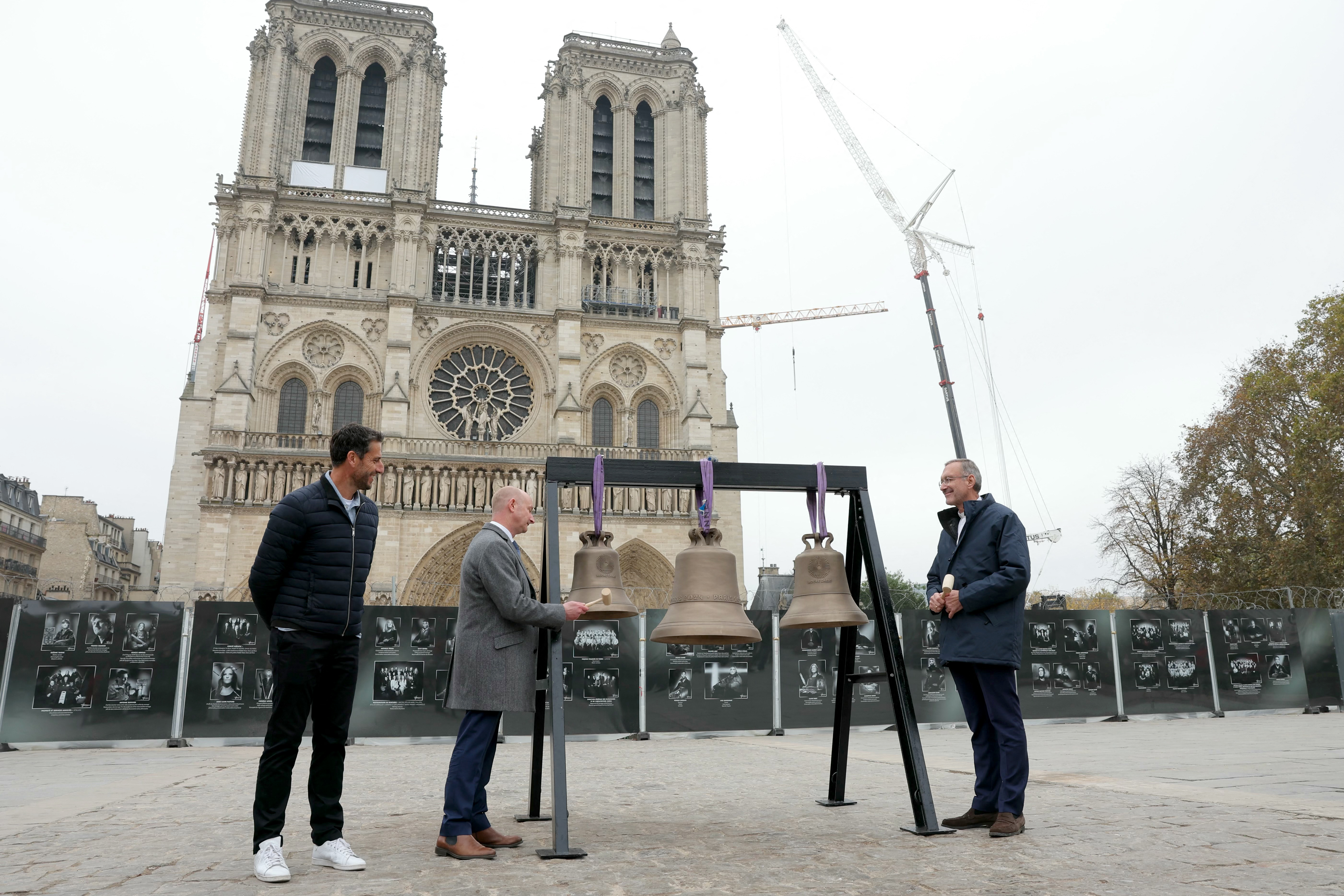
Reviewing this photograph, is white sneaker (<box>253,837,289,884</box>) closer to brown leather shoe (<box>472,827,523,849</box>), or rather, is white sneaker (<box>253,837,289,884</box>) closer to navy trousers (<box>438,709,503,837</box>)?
navy trousers (<box>438,709,503,837</box>)

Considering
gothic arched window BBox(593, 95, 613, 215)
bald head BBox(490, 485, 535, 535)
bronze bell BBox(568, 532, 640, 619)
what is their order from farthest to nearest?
1. gothic arched window BBox(593, 95, 613, 215)
2. bronze bell BBox(568, 532, 640, 619)
3. bald head BBox(490, 485, 535, 535)

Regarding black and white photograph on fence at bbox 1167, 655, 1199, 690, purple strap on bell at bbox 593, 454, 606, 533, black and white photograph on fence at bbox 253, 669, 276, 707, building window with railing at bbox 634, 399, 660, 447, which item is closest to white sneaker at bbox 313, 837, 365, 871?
purple strap on bell at bbox 593, 454, 606, 533

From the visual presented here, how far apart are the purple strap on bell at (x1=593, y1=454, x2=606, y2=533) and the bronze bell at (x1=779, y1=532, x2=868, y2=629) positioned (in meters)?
0.99

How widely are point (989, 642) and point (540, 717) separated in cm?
223

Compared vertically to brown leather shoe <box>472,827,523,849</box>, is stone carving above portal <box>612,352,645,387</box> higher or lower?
higher

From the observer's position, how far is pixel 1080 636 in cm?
1186

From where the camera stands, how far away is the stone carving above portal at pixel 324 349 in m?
28.0

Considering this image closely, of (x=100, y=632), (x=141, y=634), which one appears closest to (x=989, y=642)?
(x=141, y=634)

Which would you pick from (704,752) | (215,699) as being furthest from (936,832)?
(215,699)

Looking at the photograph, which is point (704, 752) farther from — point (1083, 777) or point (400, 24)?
point (400, 24)

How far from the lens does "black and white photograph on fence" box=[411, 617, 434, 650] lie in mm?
10406

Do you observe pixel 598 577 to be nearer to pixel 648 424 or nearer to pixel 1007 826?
pixel 1007 826

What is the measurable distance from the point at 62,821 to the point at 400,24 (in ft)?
105

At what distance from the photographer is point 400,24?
1230 inches
